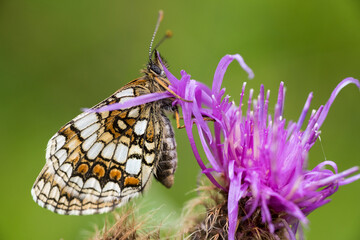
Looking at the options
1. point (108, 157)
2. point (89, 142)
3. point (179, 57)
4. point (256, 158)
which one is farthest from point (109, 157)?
point (179, 57)

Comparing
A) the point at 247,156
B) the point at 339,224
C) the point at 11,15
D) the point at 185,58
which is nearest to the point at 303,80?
the point at 185,58

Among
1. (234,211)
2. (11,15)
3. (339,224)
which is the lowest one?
(339,224)

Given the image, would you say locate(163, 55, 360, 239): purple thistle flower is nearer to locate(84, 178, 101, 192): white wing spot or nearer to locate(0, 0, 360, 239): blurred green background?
locate(84, 178, 101, 192): white wing spot

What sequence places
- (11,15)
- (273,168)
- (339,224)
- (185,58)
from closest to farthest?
(273,168) < (339,224) < (185,58) < (11,15)

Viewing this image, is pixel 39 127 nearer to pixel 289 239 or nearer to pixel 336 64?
pixel 289 239

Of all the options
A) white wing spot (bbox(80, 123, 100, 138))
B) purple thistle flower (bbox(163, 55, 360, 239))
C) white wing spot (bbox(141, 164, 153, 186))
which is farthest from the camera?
white wing spot (bbox(80, 123, 100, 138))

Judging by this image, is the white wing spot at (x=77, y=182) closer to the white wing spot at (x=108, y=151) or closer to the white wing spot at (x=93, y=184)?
the white wing spot at (x=93, y=184)

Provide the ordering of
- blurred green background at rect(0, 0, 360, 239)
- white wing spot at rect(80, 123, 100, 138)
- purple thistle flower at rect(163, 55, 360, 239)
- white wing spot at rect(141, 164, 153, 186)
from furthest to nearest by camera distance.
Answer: blurred green background at rect(0, 0, 360, 239)
white wing spot at rect(80, 123, 100, 138)
white wing spot at rect(141, 164, 153, 186)
purple thistle flower at rect(163, 55, 360, 239)

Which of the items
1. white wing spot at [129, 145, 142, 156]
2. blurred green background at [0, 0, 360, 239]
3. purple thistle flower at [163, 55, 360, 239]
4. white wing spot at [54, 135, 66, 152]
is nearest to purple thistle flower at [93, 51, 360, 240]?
purple thistle flower at [163, 55, 360, 239]

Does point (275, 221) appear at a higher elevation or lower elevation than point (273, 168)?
lower
